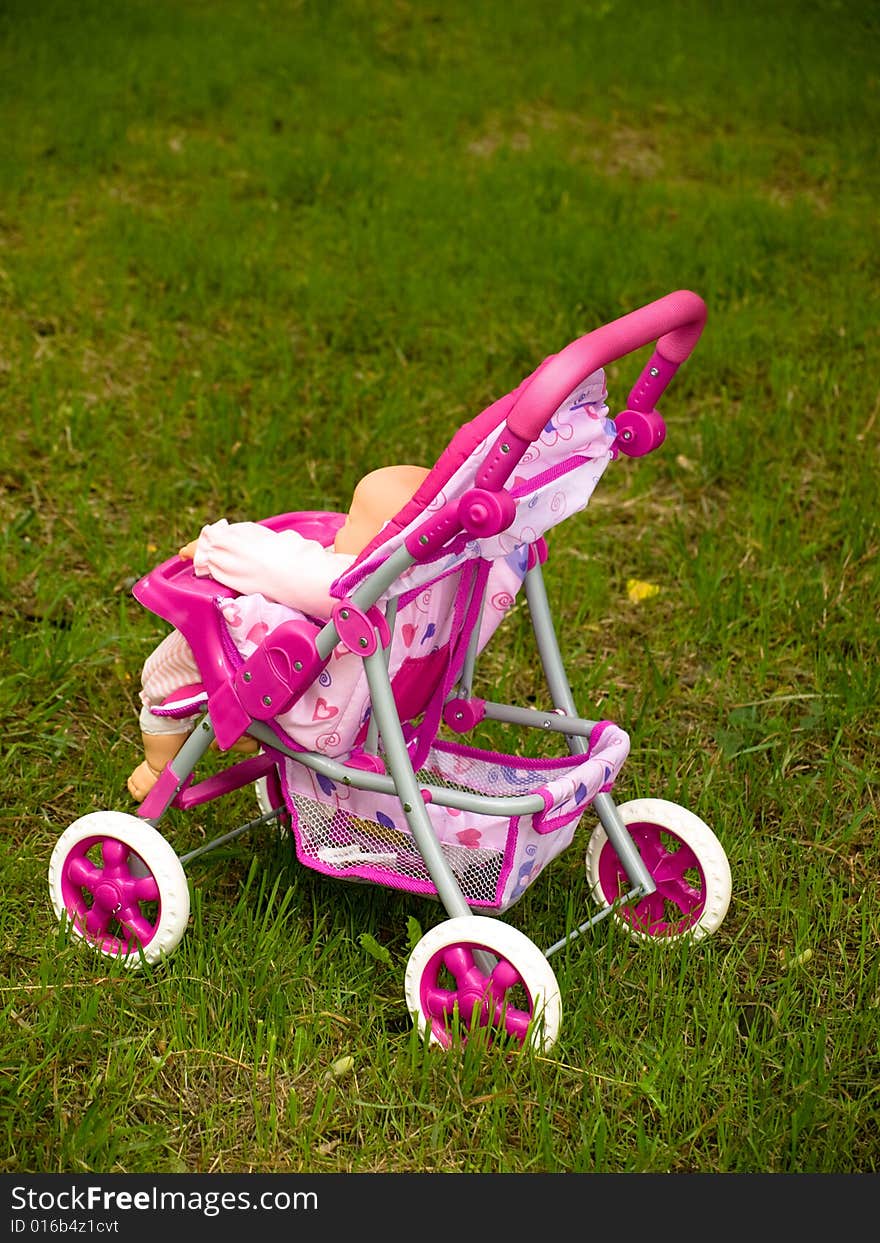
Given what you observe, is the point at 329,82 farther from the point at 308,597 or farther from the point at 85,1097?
the point at 85,1097

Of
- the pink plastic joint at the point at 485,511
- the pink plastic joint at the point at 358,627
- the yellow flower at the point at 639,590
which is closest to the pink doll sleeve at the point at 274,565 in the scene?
the pink plastic joint at the point at 358,627

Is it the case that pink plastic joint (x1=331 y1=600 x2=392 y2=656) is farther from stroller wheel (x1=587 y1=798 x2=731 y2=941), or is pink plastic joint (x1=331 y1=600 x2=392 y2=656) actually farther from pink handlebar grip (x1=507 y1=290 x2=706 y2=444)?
stroller wheel (x1=587 y1=798 x2=731 y2=941)

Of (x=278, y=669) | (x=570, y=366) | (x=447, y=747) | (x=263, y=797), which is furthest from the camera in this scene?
(x=263, y=797)

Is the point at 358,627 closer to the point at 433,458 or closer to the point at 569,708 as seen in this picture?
the point at 569,708

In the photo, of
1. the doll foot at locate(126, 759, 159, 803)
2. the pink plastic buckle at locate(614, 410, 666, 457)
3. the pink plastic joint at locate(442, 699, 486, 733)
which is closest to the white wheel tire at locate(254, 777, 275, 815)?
the doll foot at locate(126, 759, 159, 803)

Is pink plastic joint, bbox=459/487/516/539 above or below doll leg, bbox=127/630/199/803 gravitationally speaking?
above

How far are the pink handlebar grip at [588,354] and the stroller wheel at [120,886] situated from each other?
3.61ft

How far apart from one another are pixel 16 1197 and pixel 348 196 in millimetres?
4757

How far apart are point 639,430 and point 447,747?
81cm

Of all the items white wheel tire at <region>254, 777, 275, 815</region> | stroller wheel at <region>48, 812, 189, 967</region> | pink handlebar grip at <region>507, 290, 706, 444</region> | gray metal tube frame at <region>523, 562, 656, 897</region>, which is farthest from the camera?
white wheel tire at <region>254, 777, 275, 815</region>

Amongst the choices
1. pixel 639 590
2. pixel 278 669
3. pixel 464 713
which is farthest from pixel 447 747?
A: pixel 639 590

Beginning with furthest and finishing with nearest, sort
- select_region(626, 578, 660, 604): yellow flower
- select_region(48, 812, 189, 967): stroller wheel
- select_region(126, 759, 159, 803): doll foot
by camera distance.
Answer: select_region(626, 578, 660, 604): yellow flower
select_region(126, 759, 159, 803): doll foot
select_region(48, 812, 189, 967): stroller wheel

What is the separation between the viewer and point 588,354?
7.18ft

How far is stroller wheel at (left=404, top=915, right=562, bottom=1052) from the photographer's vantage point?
243cm
